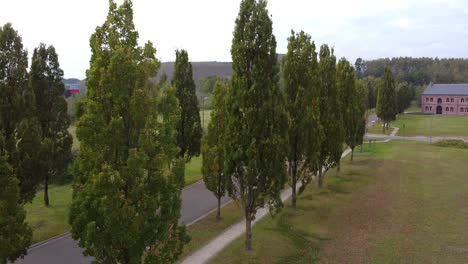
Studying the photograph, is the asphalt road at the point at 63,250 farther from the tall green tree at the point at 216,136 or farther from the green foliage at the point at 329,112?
the green foliage at the point at 329,112

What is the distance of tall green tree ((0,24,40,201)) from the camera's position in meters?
16.9

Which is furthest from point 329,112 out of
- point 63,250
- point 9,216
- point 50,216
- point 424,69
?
point 424,69

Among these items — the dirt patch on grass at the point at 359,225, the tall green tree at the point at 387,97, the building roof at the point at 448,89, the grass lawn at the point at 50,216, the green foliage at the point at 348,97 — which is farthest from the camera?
the building roof at the point at 448,89

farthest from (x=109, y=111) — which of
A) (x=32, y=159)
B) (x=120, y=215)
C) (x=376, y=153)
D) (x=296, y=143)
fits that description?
(x=376, y=153)

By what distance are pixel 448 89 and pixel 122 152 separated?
116195 mm

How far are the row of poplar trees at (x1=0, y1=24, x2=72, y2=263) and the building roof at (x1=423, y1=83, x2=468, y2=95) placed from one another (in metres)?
108

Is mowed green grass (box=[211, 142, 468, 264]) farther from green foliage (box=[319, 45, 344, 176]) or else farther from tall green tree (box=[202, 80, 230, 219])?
tall green tree (box=[202, 80, 230, 219])

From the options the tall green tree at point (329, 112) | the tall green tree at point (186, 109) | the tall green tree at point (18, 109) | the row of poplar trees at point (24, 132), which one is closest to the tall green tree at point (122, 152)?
the row of poplar trees at point (24, 132)

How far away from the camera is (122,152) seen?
9273 mm

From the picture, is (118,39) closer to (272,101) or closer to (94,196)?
(94,196)

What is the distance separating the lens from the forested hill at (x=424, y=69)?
5576 inches

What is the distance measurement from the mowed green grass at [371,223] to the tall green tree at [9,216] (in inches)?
304

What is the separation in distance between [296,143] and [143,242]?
1345 cm

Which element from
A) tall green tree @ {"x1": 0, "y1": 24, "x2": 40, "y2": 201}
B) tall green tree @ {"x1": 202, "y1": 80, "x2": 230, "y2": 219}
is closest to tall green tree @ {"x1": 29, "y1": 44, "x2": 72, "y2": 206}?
tall green tree @ {"x1": 0, "y1": 24, "x2": 40, "y2": 201}
